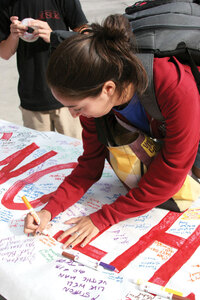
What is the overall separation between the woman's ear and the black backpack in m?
0.09

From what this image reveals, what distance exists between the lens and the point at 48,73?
2.97 ft

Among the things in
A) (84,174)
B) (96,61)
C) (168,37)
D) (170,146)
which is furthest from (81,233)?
(168,37)

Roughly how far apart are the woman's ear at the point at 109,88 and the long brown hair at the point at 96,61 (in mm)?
10

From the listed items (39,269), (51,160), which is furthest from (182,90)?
(51,160)

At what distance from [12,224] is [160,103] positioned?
24.6 inches

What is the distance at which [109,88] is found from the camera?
3.01 feet

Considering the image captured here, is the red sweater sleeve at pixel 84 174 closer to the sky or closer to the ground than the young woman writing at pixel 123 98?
closer to the ground

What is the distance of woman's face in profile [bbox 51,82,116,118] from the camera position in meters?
0.92

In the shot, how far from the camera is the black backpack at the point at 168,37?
3.10ft

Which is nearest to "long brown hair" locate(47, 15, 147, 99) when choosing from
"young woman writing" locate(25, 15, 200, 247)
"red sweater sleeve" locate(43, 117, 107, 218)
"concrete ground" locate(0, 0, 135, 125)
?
"young woman writing" locate(25, 15, 200, 247)

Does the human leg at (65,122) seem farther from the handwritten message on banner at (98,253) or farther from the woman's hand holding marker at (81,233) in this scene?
the woman's hand holding marker at (81,233)

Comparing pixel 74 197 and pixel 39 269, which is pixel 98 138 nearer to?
pixel 74 197

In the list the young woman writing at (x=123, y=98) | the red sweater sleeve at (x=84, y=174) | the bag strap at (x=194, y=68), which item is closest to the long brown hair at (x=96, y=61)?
the young woman writing at (x=123, y=98)

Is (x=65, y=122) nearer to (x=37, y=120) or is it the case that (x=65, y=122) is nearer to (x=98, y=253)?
(x=37, y=120)
